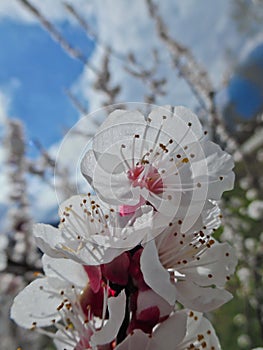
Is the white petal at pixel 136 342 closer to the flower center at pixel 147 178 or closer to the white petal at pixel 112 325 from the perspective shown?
the white petal at pixel 112 325

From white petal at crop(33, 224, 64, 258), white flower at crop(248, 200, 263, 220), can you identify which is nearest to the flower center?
white petal at crop(33, 224, 64, 258)

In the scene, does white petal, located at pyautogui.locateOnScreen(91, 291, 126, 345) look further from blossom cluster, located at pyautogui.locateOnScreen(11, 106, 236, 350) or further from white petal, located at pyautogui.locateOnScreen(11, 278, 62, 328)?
white petal, located at pyautogui.locateOnScreen(11, 278, 62, 328)

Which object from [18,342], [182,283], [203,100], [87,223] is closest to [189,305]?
[182,283]

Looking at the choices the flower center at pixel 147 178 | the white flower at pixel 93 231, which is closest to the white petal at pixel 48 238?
Answer: the white flower at pixel 93 231

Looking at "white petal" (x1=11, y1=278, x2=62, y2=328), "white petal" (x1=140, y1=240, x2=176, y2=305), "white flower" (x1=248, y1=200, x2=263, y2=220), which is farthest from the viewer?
"white flower" (x1=248, y1=200, x2=263, y2=220)

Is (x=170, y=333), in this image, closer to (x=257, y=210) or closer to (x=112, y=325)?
(x=112, y=325)

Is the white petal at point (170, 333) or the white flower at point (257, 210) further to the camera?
the white flower at point (257, 210)

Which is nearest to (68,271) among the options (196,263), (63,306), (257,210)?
(63,306)
